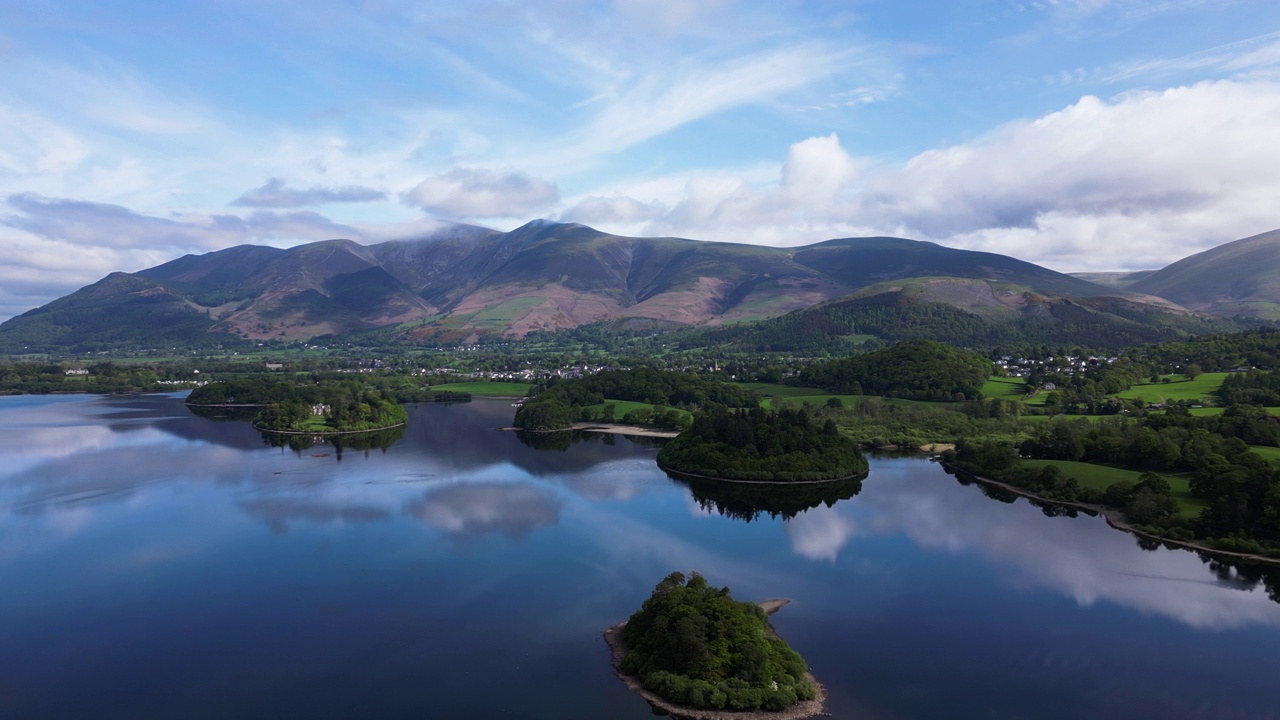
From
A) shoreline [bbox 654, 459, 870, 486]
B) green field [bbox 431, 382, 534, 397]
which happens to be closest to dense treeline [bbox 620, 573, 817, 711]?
shoreline [bbox 654, 459, 870, 486]

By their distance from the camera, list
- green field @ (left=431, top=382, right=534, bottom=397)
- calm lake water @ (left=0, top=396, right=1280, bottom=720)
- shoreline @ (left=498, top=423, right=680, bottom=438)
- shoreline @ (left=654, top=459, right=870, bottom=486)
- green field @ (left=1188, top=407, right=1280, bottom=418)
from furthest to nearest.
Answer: green field @ (left=431, top=382, right=534, bottom=397) → shoreline @ (left=498, top=423, right=680, bottom=438) → green field @ (left=1188, top=407, right=1280, bottom=418) → shoreline @ (left=654, top=459, right=870, bottom=486) → calm lake water @ (left=0, top=396, right=1280, bottom=720)

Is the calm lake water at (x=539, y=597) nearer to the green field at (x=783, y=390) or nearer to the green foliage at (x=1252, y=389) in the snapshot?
the green foliage at (x=1252, y=389)

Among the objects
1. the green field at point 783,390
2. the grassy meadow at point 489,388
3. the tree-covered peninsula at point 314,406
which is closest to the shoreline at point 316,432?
the tree-covered peninsula at point 314,406

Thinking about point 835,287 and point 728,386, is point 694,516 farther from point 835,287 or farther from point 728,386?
point 835,287

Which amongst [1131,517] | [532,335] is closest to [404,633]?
[1131,517]

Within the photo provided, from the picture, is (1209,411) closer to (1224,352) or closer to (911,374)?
(911,374)

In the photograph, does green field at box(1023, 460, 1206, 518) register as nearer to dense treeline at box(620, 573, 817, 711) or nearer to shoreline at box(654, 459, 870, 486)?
shoreline at box(654, 459, 870, 486)
